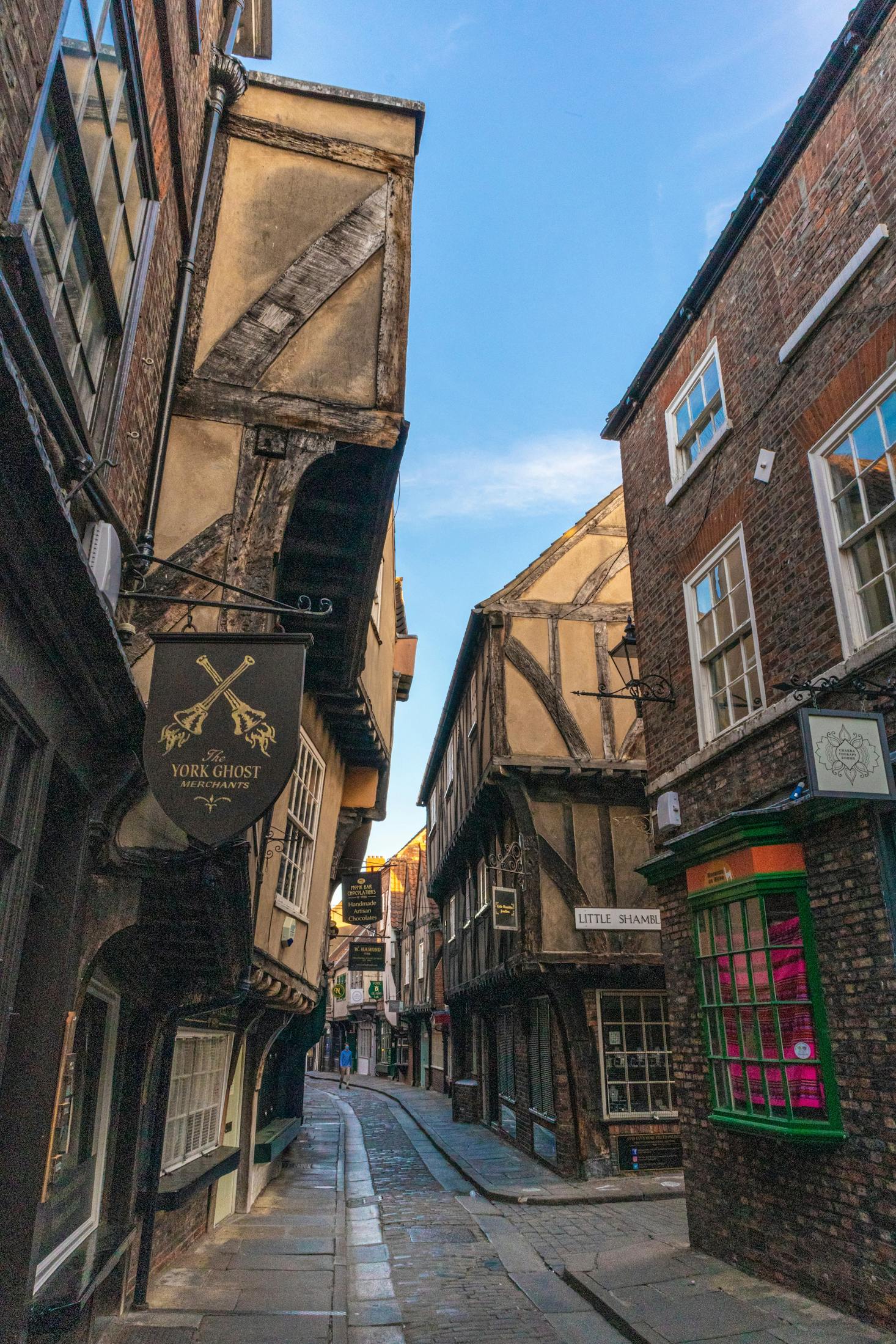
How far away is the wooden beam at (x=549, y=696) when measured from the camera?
14375 mm

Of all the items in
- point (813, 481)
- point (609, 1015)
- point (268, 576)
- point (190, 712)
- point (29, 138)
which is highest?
point (813, 481)

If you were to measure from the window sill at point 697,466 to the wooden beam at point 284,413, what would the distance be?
3610 millimetres

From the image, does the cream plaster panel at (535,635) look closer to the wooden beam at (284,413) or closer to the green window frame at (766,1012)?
the green window frame at (766,1012)

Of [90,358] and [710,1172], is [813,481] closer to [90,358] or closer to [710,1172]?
[90,358]

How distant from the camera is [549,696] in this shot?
48.2 ft

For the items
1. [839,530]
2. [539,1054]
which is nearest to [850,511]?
[839,530]

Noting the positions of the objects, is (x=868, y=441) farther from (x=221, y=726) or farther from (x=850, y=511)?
(x=221, y=726)

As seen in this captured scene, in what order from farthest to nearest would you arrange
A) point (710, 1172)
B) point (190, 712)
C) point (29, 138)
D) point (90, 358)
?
point (710, 1172)
point (90, 358)
point (190, 712)
point (29, 138)

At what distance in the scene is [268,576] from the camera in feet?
19.0

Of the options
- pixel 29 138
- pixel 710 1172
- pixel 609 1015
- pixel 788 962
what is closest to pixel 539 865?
pixel 609 1015

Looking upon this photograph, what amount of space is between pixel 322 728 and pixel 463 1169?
26.6 ft

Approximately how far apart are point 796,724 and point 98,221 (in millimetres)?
5834

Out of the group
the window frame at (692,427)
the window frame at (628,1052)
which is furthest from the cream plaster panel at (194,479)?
the window frame at (628,1052)

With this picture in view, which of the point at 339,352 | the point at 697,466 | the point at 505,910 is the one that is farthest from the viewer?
the point at 505,910
